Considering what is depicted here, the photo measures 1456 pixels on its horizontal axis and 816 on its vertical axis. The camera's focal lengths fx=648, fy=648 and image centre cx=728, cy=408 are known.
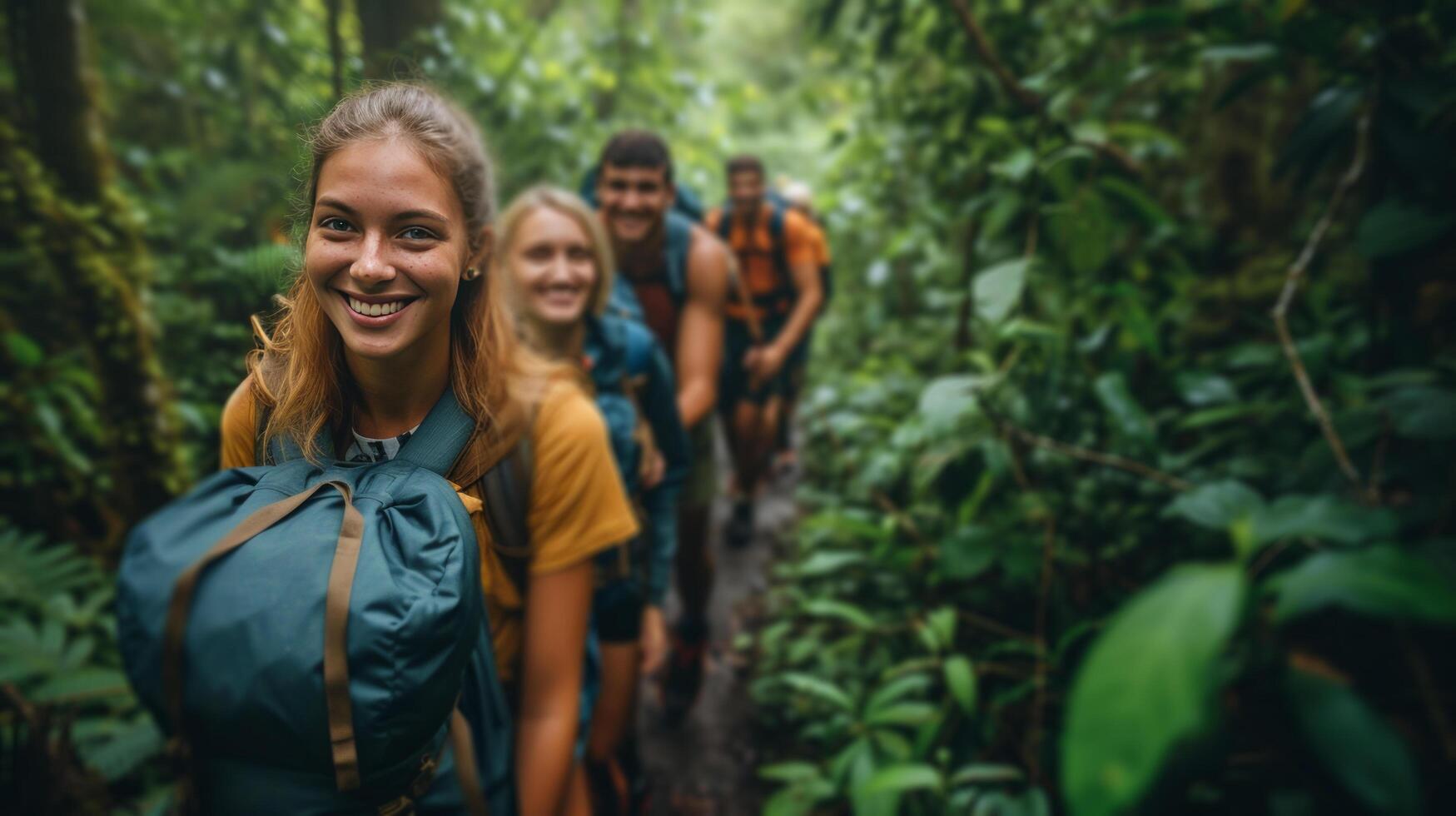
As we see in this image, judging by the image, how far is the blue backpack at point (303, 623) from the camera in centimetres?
42

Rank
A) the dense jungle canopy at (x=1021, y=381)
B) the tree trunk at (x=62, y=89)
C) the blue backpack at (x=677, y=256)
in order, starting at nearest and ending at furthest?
the dense jungle canopy at (x=1021, y=381)
the tree trunk at (x=62, y=89)
the blue backpack at (x=677, y=256)

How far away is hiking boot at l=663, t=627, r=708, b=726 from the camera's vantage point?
2.88 meters

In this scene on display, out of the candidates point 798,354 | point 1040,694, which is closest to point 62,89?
point 1040,694

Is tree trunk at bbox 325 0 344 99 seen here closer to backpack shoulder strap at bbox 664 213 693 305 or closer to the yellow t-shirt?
the yellow t-shirt

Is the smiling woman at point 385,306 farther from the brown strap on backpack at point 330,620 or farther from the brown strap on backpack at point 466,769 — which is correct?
the brown strap on backpack at point 466,769

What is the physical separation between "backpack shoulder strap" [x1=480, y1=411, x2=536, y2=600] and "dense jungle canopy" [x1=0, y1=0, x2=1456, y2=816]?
0.35 m

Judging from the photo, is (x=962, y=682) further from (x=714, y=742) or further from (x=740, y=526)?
(x=740, y=526)

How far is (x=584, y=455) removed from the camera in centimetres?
118

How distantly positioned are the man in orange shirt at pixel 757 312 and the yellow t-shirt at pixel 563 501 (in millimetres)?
2618

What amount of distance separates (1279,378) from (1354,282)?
0.93 meters

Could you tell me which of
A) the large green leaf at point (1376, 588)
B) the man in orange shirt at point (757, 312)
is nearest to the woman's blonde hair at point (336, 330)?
the large green leaf at point (1376, 588)

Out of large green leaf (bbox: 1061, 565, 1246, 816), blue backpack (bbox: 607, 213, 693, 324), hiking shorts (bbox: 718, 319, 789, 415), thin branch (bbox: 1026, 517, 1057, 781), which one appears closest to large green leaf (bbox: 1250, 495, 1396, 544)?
large green leaf (bbox: 1061, 565, 1246, 816)

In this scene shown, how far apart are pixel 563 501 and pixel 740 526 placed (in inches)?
131

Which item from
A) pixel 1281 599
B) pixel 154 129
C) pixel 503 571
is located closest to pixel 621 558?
pixel 503 571
